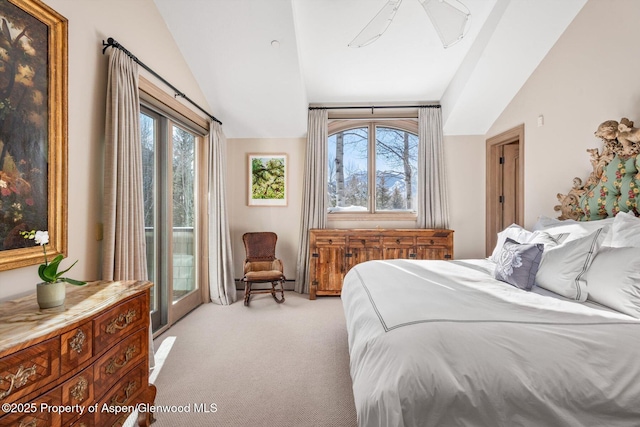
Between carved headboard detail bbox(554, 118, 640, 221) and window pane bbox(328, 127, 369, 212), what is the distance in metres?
2.56

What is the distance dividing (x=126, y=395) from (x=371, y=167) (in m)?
3.90

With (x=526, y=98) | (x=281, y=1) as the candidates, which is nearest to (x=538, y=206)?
(x=526, y=98)

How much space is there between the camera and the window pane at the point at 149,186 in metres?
2.70

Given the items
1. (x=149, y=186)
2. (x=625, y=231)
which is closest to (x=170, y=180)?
(x=149, y=186)

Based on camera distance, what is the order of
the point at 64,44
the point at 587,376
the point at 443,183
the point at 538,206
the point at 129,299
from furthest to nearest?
the point at 443,183 → the point at 538,206 → the point at 64,44 → the point at 129,299 → the point at 587,376

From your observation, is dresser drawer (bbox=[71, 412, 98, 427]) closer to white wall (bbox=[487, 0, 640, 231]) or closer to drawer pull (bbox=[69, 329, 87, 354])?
drawer pull (bbox=[69, 329, 87, 354])

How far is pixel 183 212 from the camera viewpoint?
11.0 feet

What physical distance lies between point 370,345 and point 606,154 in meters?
2.43

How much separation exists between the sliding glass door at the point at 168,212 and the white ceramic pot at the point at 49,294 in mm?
1572

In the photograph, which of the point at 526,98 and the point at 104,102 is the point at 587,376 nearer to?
the point at 104,102

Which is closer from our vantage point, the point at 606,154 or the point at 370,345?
the point at 370,345

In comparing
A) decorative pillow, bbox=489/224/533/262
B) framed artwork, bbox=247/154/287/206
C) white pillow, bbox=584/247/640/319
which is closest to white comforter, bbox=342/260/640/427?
white pillow, bbox=584/247/640/319

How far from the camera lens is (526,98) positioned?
3.31 m

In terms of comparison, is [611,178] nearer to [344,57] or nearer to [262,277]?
[344,57]
